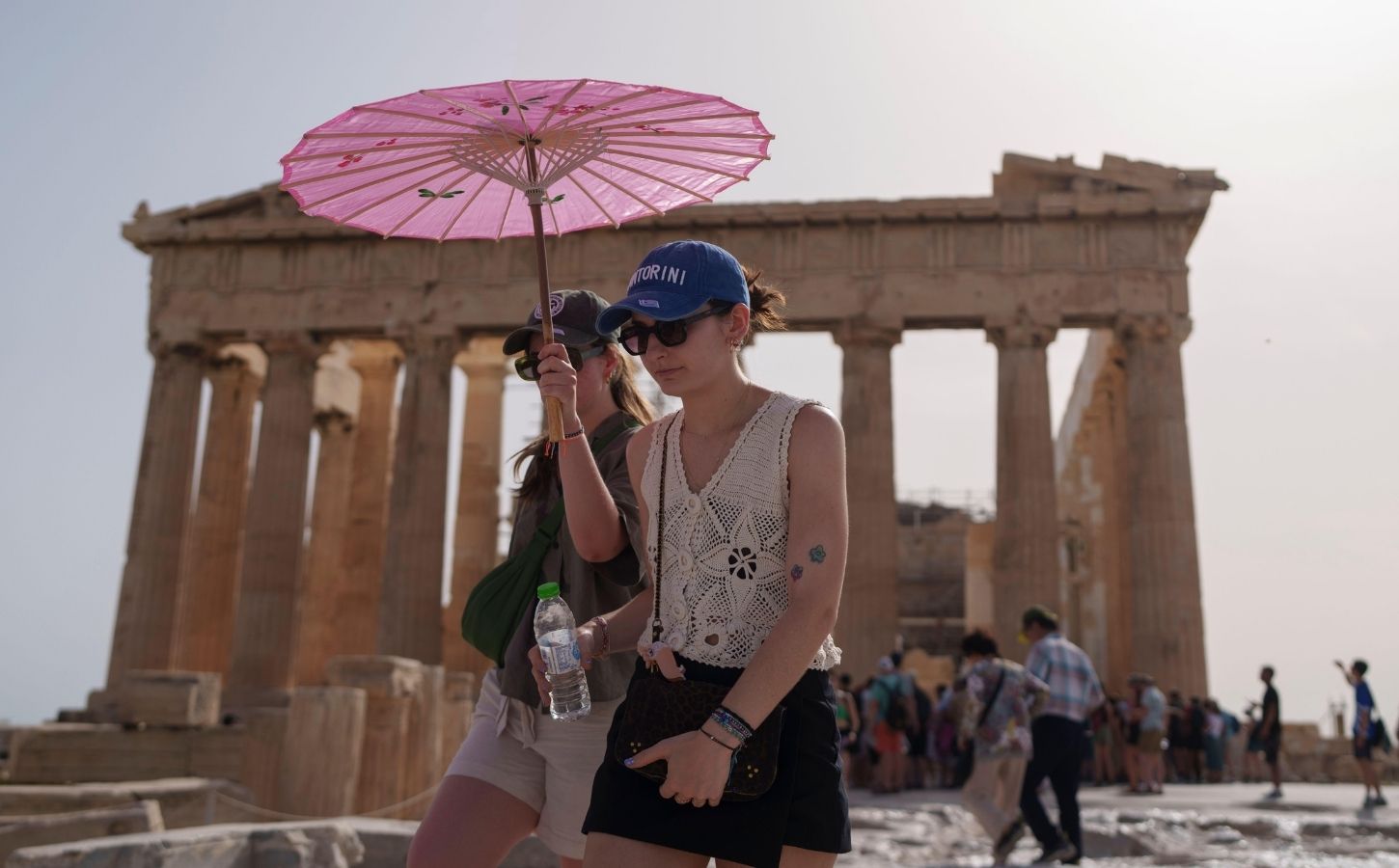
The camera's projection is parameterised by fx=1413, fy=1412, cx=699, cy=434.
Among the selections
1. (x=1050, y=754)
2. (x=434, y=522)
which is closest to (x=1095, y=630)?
(x=434, y=522)

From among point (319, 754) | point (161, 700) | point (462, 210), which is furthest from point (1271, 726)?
point (462, 210)

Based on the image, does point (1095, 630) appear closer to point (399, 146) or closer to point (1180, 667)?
point (1180, 667)

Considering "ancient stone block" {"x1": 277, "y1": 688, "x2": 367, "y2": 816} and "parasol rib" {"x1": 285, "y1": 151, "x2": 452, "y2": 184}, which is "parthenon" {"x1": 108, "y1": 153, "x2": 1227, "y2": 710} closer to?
"ancient stone block" {"x1": 277, "y1": 688, "x2": 367, "y2": 816}

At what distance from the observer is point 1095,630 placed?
106 feet

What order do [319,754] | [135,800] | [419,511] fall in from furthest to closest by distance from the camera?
1. [419,511]
2. [319,754]
3. [135,800]

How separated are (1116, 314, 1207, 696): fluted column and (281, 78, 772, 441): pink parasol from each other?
20.8 meters

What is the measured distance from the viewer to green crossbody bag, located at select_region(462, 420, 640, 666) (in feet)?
13.0

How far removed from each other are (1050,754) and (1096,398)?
2155 cm

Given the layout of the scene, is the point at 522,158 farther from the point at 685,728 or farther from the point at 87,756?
the point at 87,756

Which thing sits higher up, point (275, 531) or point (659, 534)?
point (275, 531)

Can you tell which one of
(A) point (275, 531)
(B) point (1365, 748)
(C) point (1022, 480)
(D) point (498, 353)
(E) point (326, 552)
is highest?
(D) point (498, 353)

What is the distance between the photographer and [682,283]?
3062mm

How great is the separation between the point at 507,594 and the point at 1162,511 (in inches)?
855

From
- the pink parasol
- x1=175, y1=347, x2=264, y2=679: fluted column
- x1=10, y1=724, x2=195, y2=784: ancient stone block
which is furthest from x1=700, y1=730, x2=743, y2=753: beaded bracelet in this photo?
x1=175, y1=347, x2=264, y2=679: fluted column
